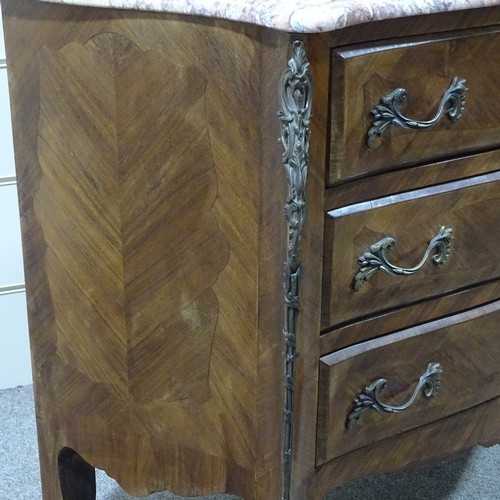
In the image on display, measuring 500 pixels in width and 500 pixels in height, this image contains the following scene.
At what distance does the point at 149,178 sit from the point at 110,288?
0.16m

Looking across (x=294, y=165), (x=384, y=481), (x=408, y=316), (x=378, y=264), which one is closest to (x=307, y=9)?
(x=294, y=165)

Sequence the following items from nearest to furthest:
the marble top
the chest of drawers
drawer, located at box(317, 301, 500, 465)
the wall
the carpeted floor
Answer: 1. the marble top
2. the chest of drawers
3. drawer, located at box(317, 301, 500, 465)
4. the carpeted floor
5. the wall

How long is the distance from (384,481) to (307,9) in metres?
0.94

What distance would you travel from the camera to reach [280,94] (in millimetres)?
801

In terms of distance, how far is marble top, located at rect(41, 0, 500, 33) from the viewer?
74 cm

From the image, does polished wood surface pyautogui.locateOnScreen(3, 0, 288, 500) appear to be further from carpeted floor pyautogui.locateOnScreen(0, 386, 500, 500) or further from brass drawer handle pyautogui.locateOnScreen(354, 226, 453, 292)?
carpeted floor pyautogui.locateOnScreen(0, 386, 500, 500)

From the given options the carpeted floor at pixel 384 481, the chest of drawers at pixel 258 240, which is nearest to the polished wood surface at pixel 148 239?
the chest of drawers at pixel 258 240

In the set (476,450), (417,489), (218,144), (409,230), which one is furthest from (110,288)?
(476,450)

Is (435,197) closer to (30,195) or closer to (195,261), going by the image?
(195,261)

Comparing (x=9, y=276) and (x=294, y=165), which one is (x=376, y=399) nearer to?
(x=294, y=165)

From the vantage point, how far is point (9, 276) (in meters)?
1.59

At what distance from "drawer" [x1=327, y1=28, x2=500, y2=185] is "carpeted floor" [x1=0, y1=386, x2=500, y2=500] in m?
0.69

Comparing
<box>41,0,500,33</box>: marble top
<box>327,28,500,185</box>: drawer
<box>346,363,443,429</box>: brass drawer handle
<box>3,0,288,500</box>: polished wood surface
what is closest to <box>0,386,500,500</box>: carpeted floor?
<box>3,0,288,500</box>: polished wood surface

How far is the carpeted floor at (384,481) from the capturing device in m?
1.39
